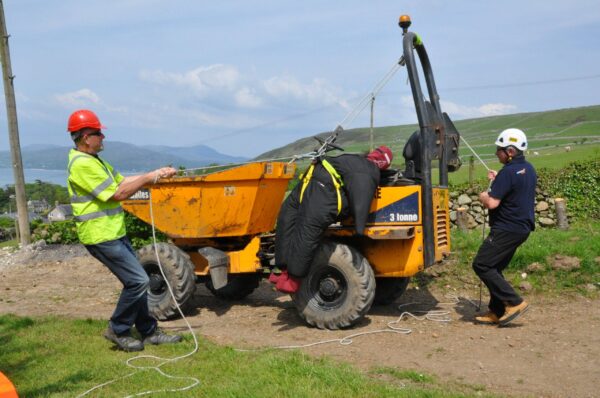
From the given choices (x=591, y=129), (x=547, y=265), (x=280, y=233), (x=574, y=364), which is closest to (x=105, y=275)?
(x=280, y=233)

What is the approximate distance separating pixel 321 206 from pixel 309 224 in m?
0.22

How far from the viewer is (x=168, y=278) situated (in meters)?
7.35

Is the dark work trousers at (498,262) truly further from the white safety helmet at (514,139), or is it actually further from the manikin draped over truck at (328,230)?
the white safety helmet at (514,139)

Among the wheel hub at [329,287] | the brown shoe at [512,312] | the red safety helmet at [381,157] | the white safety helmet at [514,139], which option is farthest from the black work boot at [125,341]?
the white safety helmet at [514,139]

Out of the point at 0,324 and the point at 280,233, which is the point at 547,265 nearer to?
the point at 280,233

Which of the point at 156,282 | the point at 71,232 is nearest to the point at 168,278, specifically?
the point at 156,282

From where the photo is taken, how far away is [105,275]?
10531 millimetres

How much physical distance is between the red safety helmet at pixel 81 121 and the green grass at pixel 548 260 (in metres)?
5.13

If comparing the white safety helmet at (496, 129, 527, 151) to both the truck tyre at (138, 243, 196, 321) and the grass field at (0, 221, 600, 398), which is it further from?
the truck tyre at (138, 243, 196, 321)

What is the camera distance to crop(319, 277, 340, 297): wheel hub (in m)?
6.74

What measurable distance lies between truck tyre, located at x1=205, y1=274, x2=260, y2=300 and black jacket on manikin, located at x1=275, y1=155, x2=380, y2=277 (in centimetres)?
188

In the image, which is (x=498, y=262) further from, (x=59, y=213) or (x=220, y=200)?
(x=59, y=213)

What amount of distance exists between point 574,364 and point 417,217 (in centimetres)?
210

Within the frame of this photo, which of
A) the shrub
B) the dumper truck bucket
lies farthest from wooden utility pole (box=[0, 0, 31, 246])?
the dumper truck bucket
